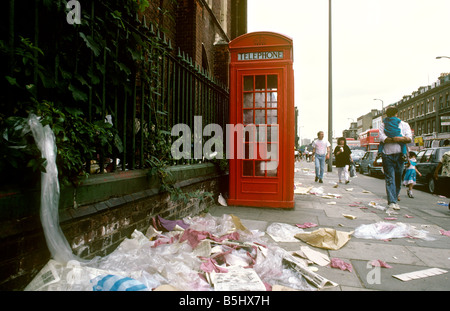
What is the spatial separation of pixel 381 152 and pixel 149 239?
15.8ft

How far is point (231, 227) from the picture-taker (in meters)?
3.79

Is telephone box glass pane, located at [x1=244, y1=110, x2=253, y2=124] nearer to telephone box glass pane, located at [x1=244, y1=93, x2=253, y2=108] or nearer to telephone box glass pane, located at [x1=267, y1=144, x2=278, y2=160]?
telephone box glass pane, located at [x1=244, y1=93, x2=253, y2=108]

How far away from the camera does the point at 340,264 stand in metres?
2.93

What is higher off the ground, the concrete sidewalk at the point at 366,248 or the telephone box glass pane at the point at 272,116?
the telephone box glass pane at the point at 272,116

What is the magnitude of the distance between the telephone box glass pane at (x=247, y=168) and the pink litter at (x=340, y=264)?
280 centimetres

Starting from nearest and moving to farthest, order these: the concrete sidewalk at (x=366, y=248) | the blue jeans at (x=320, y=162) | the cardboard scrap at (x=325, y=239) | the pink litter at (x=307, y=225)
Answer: the concrete sidewalk at (x=366, y=248)
the cardboard scrap at (x=325, y=239)
the pink litter at (x=307, y=225)
the blue jeans at (x=320, y=162)

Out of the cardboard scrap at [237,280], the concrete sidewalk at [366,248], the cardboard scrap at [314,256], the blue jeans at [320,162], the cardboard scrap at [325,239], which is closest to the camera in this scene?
the cardboard scrap at [237,280]

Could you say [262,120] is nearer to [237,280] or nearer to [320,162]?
[237,280]

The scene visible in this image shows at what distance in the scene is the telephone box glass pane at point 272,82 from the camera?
548 cm

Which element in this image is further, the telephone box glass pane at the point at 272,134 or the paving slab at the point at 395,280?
the telephone box glass pane at the point at 272,134

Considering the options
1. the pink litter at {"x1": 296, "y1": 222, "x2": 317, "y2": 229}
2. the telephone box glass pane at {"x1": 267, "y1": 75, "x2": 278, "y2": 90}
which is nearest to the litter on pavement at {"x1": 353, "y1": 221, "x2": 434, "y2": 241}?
the pink litter at {"x1": 296, "y1": 222, "x2": 317, "y2": 229}

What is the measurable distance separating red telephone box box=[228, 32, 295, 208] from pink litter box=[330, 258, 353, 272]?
251 centimetres

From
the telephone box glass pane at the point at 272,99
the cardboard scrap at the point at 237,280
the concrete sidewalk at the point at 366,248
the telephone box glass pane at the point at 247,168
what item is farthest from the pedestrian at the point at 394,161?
the cardboard scrap at the point at 237,280

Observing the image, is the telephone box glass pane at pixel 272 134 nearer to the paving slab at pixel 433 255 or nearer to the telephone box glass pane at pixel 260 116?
the telephone box glass pane at pixel 260 116
